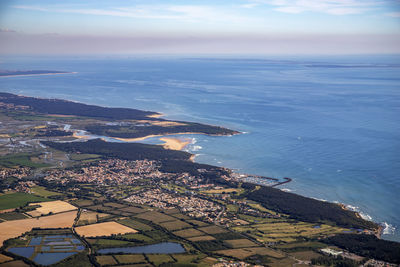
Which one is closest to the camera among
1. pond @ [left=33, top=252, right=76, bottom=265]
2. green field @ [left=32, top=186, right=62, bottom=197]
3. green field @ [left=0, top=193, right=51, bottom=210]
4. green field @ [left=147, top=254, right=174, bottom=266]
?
pond @ [left=33, top=252, right=76, bottom=265]

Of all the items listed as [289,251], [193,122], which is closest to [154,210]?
[289,251]

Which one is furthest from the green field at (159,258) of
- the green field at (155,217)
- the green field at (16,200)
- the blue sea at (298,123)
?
the blue sea at (298,123)

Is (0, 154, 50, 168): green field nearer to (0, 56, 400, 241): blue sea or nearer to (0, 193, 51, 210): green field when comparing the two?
(0, 193, 51, 210): green field

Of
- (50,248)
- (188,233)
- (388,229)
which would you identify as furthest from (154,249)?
(388,229)

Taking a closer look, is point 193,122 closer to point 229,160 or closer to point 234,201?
point 229,160

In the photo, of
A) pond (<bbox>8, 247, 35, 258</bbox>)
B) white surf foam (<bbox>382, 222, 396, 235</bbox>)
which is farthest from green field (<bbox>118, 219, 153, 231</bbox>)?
white surf foam (<bbox>382, 222, 396, 235</bbox>)

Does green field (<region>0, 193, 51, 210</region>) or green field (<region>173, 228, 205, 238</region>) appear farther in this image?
green field (<region>0, 193, 51, 210</region>)

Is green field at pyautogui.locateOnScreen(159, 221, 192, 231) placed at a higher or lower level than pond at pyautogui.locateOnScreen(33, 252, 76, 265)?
higher

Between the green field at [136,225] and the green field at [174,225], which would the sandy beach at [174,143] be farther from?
the green field at [174,225]
